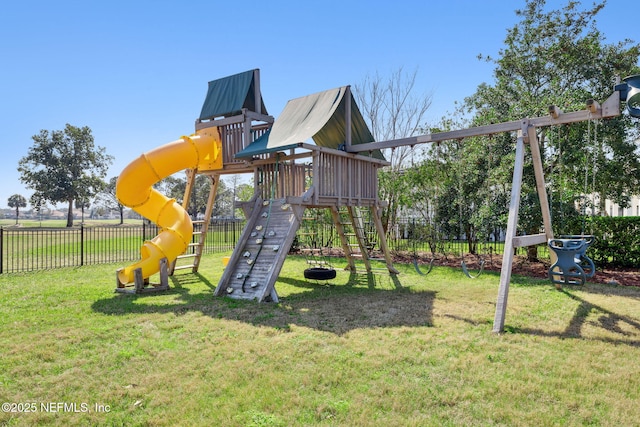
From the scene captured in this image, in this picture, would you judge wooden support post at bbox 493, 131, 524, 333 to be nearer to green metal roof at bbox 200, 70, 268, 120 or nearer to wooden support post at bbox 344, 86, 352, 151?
wooden support post at bbox 344, 86, 352, 151

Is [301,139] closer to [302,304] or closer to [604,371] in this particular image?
[302,304]

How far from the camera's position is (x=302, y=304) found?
24.3ft

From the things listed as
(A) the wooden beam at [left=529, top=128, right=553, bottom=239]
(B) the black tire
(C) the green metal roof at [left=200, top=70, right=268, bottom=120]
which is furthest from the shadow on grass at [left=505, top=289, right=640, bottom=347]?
(C) the green metal roof at [left=200, top=70, right=268, bottom=120]

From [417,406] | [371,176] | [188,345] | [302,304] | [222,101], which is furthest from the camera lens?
[222,101]

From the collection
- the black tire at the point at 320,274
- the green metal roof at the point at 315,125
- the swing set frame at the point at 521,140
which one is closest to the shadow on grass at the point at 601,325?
the swing set frame at the point at 521,140

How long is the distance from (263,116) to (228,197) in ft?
225

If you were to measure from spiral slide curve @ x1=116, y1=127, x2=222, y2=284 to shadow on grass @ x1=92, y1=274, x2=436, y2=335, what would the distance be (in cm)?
90

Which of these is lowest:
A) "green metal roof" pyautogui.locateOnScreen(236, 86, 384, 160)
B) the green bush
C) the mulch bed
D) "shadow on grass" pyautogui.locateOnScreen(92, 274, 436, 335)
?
"shadow on grass" pyautogui.locateOnScreen(92, 274, 436, 335)

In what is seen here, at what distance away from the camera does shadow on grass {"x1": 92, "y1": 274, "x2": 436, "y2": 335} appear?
606cm

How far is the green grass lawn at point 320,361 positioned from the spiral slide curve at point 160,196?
1423mm

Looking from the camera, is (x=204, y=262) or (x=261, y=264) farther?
(x=204, y=262)

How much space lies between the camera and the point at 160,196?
32.9 ft

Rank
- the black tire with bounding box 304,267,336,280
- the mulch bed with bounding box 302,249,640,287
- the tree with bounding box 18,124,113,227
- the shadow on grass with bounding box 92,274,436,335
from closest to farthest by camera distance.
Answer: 1. the shadow on grass with bounding box 92,274,436,335
2. the black tire with bounding box 304,267,336,280
3. the mulch bed with bounding box 302,249,640,287
4. the tree with bounding box 18,124,113,227

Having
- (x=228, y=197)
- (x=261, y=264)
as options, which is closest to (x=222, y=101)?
(x=261, y=264)
